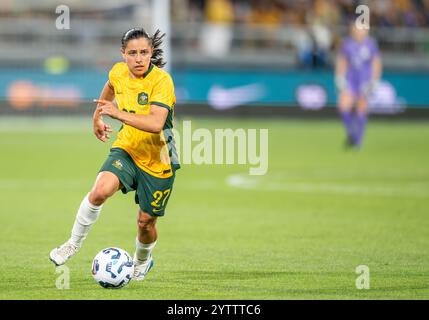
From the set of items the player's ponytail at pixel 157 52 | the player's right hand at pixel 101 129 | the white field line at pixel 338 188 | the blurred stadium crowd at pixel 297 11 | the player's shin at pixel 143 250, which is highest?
the blurred stadium crowd at pixel 297 11

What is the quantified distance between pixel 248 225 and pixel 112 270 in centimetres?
478

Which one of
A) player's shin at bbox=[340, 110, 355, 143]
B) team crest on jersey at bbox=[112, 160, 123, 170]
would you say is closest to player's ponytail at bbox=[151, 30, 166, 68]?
team crest on jersey at bbox=[112, 160, 123, 170]

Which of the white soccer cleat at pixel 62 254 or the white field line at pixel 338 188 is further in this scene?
the white field line at pixel 338 188

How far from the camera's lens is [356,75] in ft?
77.9

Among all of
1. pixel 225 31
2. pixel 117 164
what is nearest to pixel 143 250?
pixel 117 164

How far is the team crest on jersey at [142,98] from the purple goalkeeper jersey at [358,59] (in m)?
15.5

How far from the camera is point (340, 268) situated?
9.57 meters

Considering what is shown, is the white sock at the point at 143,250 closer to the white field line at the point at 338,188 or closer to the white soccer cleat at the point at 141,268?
the white soccer cleat at the point at 141,268

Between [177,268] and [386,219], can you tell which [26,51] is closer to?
[386,219]

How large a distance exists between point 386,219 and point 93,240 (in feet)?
13.2

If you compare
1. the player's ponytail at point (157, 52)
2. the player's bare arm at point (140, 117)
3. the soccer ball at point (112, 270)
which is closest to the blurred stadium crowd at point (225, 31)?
the player's ponytail at point (157, 52)

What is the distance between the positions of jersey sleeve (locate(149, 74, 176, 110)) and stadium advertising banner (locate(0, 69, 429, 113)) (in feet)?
66.9

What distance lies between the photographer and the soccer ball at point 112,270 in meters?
8.25

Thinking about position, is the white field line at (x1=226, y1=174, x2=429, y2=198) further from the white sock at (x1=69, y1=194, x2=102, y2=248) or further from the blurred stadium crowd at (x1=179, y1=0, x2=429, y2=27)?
the blurred stadium crowd at (x1=179, y1=0, x2=429, y2=27)
